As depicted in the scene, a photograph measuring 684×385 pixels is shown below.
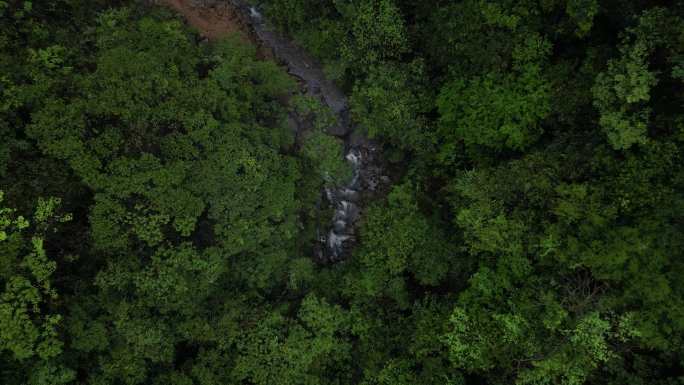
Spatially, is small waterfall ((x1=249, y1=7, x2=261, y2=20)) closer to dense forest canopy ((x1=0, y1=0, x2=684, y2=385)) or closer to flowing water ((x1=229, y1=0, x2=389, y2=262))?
flowing water ((x1=229, y1=0, x2=389, y2=262))

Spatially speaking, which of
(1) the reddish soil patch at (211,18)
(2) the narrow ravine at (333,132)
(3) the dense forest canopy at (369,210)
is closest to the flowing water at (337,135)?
(2) the narrow ravine at (333,132)

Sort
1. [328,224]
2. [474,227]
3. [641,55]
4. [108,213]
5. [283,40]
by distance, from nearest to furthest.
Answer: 1. [641,55]
2. [108,213]
3. [474,227]
4. [328,224]
5. [283,40]

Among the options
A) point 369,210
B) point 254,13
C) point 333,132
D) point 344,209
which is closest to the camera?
point 369,210

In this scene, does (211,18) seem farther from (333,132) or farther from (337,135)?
(337,135)

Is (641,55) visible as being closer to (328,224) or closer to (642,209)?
(642,209)

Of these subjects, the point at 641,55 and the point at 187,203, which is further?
the point at 187,203

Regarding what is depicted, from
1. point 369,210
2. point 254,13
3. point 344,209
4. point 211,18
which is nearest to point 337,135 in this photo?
point 344,209

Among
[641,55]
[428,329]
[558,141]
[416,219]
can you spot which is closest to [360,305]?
[428,329]

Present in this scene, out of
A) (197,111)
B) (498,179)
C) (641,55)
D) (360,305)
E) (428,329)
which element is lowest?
(360,305)
